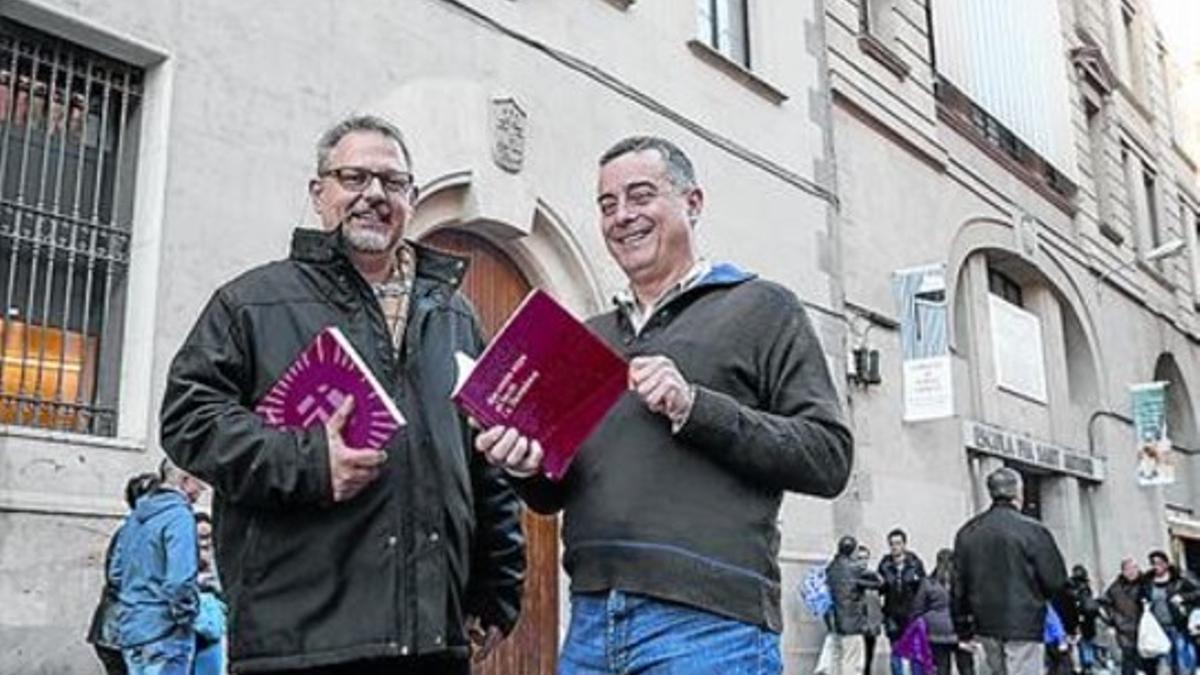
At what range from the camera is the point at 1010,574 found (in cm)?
802

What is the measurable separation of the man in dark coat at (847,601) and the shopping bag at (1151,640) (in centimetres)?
440

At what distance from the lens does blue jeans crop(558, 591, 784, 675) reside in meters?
2.47

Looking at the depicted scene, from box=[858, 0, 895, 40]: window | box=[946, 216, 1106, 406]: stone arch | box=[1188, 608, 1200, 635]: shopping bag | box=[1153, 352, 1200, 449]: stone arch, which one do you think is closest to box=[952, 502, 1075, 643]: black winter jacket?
box=[1188, 608, 1200, 635]: shopping bag

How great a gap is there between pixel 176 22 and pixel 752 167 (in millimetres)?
6350

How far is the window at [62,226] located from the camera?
6242 mm

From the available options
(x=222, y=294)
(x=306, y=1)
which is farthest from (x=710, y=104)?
(x=222, y=294)

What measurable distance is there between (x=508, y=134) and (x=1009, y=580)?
4652mm

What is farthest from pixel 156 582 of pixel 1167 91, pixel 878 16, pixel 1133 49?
pixel 1167 91

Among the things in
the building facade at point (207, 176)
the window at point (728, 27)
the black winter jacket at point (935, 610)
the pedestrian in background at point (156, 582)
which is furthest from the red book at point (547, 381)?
the black winter jacket at point (935, 610)

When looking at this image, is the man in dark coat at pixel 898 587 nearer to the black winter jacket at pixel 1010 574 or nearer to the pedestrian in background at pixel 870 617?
the pedestrian in background at pixel 870 617

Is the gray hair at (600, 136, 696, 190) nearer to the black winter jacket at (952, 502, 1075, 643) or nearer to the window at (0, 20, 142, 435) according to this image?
the window at (0, 20, 142, 435)

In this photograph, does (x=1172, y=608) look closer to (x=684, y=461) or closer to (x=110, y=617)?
(x=110, y=617)

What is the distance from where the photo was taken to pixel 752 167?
1204 cm

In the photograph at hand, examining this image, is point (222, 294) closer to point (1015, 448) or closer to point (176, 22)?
point (176, 22)
